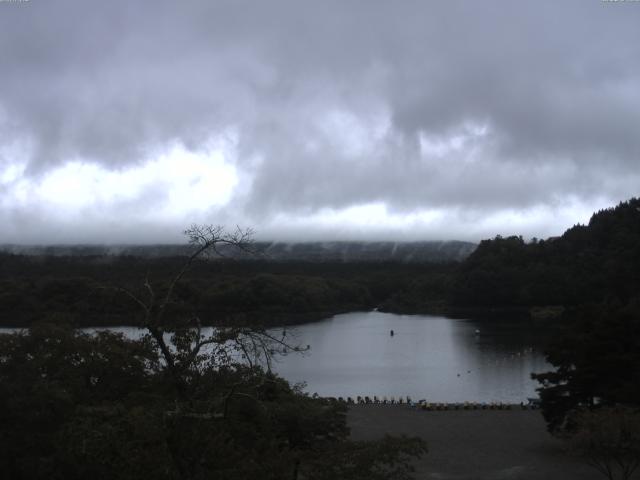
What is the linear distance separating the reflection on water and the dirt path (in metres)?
6.82

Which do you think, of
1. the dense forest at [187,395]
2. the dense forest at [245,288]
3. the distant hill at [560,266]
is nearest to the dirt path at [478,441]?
the dense forest at [187,395]

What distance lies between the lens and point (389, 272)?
119625 millimetres

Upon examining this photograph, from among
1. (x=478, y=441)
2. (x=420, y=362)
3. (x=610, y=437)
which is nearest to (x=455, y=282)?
(x=420, y=362)

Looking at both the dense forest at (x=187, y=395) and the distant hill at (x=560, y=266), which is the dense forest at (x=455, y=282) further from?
the dense forest at (x=187, y=395)

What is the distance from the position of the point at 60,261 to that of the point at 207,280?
31.3 metres

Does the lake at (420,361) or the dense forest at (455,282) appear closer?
the lake at (420,361)

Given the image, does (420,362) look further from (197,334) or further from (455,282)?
(455,282)

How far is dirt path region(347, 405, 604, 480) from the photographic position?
714 inches

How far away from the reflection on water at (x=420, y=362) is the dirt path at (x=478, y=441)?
6.82 meters

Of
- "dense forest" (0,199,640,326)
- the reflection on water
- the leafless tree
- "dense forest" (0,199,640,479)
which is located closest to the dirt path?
"dense forest" (0,199,640,479)

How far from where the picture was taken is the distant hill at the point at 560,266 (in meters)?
74.8

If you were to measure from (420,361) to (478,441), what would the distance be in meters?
25.5

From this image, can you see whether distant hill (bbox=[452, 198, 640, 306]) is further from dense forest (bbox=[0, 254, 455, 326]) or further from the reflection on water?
the reflection on water

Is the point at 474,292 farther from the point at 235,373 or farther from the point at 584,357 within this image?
the point at 235,373
